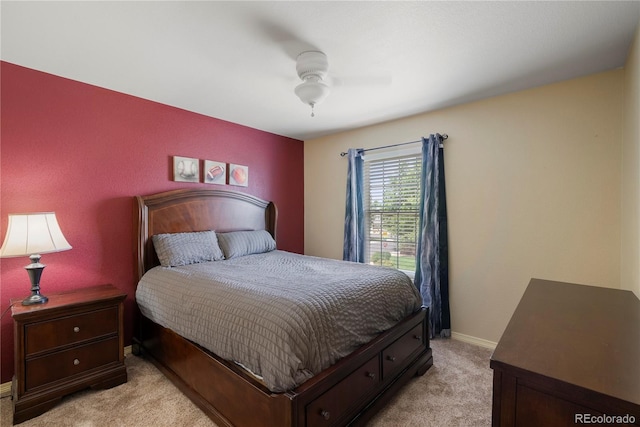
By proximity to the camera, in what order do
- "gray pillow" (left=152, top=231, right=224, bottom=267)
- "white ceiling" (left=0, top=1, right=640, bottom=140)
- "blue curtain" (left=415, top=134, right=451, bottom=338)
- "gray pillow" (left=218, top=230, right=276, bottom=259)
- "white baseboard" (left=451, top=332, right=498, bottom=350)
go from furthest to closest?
"gray pillow" (left=218, top=230, right=276, bottom=259)
"blue curtain" (left=415, top=134, right=451, bottom=338)
"white baseboard" (left=451, top=332, right=498, bottom=350)
"gray pillow" (left=152, top=231, right=224, bottom=267)
"white ceiling" (left=0, top=1, right=640, bottom=140)

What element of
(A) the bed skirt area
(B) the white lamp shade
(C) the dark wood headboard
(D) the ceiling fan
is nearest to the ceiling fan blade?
(D) the ceiling fan

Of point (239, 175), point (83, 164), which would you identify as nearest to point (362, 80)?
point (239, 175)

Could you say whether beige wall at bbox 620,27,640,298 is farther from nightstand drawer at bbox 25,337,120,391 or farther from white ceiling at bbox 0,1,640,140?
nightstand drawer at bbox 25,337,120,391

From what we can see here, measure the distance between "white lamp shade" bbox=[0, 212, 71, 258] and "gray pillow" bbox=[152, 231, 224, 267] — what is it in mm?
729

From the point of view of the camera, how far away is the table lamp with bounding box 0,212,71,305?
1.85 meters

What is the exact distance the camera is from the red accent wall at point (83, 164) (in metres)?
2.15

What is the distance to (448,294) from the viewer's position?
3.01 m

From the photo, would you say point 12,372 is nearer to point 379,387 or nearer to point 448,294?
point 379,387

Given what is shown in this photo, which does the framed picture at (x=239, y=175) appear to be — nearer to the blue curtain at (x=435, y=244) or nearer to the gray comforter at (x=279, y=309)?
the gray comforter at (x=279, y=309)

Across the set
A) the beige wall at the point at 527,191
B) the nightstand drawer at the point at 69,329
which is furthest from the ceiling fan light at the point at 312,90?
the nightstand drawer at the point at 69,329

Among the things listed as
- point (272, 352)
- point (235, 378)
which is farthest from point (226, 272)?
point (272, 352)

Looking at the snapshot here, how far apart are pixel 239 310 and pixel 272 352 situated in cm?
35

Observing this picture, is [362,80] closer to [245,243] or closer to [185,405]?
[245,243]

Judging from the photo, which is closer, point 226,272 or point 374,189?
point 226,272
